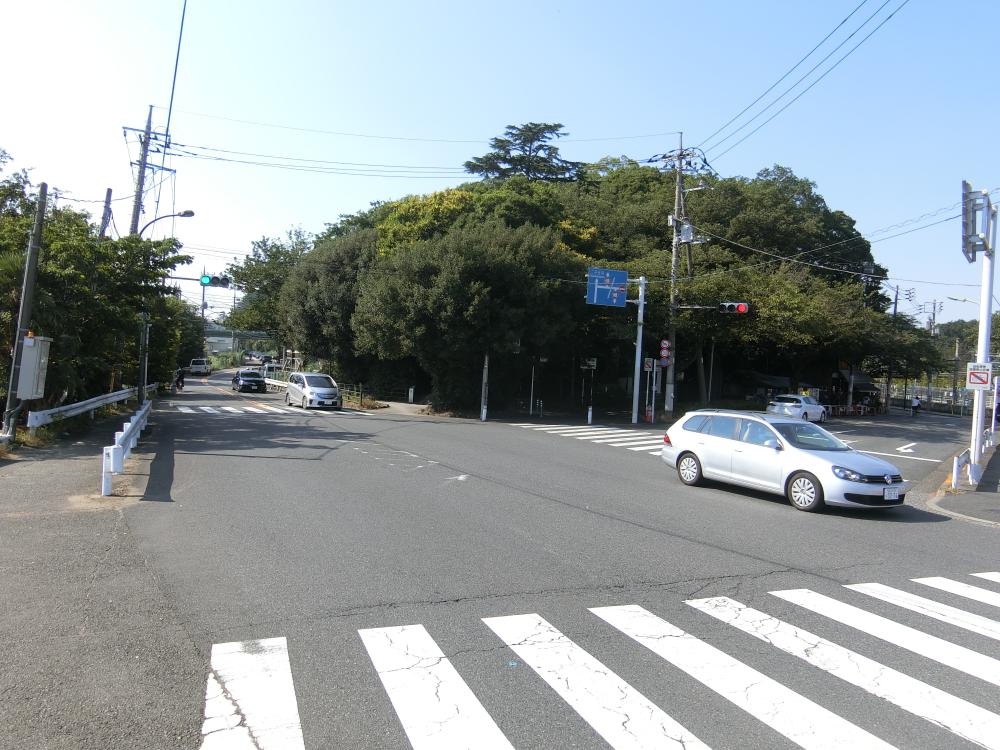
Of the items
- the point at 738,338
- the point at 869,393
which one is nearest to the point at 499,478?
the point at 738,338

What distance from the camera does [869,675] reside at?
4.52 meters

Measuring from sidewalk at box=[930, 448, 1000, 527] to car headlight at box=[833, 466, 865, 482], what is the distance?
239 cm

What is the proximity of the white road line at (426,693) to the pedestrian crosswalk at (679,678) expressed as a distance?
1cm

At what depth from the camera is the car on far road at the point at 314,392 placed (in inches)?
1273

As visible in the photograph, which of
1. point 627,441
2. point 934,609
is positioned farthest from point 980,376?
point 934,609

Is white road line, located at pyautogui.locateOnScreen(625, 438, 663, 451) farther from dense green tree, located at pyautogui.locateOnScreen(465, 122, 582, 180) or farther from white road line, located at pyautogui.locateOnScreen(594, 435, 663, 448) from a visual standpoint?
dense green tree, located at pyautogui.locateOnScreen(465, 122, 582, 180)

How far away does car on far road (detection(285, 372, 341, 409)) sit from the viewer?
32344 mm

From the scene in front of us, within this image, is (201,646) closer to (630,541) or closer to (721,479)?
(630,541)

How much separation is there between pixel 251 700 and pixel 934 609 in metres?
5.63

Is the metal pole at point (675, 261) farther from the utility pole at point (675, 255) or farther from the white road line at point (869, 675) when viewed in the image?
the white road line at point (869, 675)

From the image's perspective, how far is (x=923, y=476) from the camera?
17.4 m

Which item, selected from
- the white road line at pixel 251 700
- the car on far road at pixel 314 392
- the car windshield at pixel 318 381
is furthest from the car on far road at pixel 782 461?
the car windshield at pixel 318 381

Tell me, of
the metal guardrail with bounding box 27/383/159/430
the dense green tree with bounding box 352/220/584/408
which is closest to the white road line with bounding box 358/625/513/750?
the metal guardrail with bounding box 27/383/159/430

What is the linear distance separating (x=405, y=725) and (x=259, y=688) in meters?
0.99
